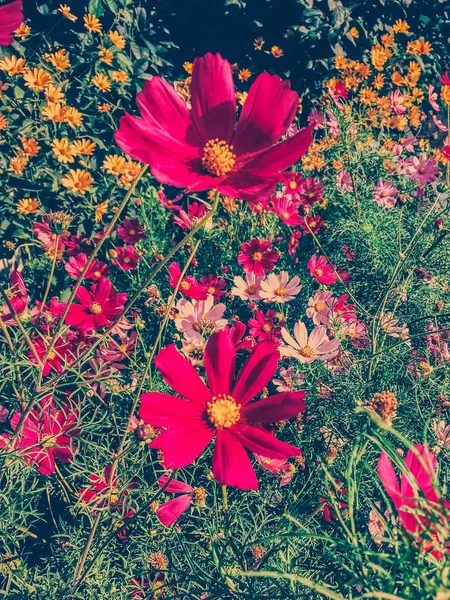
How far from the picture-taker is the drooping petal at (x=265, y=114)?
585 mm

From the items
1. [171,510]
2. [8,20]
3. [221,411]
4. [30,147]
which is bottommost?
[171,510]

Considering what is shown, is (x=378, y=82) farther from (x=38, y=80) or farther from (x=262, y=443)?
(x=262, y=443)

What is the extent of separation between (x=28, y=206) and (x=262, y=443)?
1156 millimetres

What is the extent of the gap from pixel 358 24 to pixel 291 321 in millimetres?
1575

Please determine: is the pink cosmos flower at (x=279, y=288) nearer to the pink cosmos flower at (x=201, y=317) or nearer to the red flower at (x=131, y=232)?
the pink cosmos flower at (x=201, y=317)

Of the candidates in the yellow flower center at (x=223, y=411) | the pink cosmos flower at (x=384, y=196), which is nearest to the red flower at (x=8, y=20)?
the yellow flower center at (x=223, y=411)

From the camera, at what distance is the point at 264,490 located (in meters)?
0.99

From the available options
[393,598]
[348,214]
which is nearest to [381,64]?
[348,214]

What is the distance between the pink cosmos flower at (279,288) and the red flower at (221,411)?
41 centimetres

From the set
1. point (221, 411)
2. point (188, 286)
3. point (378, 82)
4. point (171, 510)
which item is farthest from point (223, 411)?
point (378, 82)

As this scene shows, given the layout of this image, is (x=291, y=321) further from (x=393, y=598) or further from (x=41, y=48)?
(x=41, y=48)

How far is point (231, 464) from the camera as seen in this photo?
58cm

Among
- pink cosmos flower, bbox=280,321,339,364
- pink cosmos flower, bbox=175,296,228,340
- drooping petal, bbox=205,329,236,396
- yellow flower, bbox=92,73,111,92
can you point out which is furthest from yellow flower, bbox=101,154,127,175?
drooping petal, bbox=205,329,236,396

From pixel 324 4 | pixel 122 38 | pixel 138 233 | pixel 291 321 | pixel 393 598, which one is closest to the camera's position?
pixel 393 598
